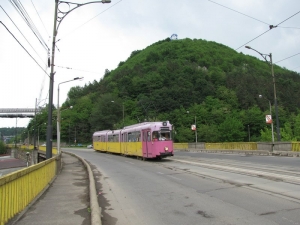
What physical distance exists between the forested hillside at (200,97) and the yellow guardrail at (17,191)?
91554 millimetres

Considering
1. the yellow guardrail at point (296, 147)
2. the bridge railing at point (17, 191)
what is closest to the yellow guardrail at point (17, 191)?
the bridge railing at point (17, 191)

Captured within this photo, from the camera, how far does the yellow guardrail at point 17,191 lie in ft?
20.1

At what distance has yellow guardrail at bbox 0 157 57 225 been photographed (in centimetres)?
612

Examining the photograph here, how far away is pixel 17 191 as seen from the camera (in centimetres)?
720

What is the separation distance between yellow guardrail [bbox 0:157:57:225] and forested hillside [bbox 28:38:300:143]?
300 feet

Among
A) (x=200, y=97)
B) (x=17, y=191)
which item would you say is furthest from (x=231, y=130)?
(x=17, y=191)

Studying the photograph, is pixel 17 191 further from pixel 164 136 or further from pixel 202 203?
pixel 164 136

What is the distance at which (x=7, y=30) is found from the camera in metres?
10.5

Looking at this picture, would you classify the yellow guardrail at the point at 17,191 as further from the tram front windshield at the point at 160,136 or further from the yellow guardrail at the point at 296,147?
the yellow guardrail at the point at 296,147

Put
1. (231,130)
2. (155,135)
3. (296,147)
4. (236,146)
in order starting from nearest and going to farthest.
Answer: (155,135) < (296,147) < (236,146) < (231,130)

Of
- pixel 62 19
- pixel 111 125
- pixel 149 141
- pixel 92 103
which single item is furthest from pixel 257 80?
pixel 62 19

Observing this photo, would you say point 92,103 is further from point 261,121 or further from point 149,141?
point 149,141

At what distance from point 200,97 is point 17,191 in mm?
110825

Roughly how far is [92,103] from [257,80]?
68.6 meters
